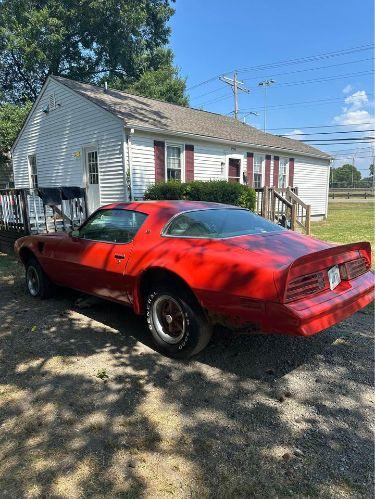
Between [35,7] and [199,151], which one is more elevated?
[35,7]

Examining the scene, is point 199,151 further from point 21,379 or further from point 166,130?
point 21,379

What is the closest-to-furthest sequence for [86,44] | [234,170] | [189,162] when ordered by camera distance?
[189,162] < [234,170] < [86,44]

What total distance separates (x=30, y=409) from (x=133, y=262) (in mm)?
1594

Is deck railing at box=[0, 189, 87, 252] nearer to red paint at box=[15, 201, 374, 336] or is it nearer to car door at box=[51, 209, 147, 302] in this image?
car door at box=[51, 209, 147, 302]

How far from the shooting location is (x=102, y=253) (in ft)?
14.1

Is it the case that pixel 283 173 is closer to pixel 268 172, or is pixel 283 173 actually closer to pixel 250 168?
pixel 268 172

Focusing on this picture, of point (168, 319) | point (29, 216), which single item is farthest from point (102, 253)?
point (29, 216)

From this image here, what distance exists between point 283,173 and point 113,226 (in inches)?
652

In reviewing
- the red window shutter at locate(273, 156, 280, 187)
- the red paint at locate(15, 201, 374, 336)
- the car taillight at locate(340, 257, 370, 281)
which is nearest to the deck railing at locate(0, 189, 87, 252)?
the red paint at locate(15, 201, 374, 336)

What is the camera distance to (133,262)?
12.6 feet

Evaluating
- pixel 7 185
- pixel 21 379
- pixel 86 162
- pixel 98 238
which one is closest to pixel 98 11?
pixel 7 185

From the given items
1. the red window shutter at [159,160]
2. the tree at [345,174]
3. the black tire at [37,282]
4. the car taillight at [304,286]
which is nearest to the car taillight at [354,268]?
the car taillight at [304,286]

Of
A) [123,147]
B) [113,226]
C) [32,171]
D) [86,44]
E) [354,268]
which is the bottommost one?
[354,268]

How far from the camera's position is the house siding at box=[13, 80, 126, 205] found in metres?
12.5
